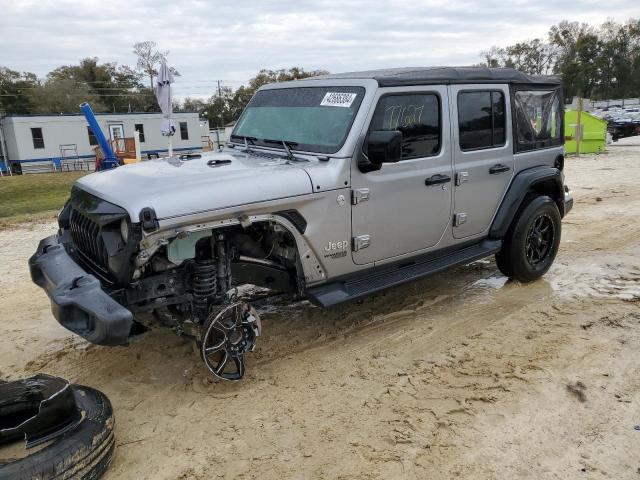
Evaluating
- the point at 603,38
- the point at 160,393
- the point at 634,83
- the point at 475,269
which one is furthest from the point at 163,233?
the point at 603,38

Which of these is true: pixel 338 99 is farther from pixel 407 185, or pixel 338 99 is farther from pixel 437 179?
pixel 437 179

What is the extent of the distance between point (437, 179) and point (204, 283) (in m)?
2.15

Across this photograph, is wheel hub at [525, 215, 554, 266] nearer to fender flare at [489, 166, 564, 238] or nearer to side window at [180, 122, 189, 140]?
fender flare at [489, 166, 564, 238]

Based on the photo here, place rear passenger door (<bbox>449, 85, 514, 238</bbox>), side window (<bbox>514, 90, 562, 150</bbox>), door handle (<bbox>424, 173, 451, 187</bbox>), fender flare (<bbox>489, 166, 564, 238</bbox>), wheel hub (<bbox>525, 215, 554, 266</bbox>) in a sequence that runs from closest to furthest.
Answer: door handle (<bbox>424, 173, 451, 187</bbox>) → rear passenger door (<bbox>449, 85, 514, 238</bbox>) → fender flare (<bbox>489, 166, 564, 238</bbox>) → side window (<bbox>514, 90, 562, 150</bbox>) → wheel hub (<bbox>525, 215, 554, 266</bbox>)

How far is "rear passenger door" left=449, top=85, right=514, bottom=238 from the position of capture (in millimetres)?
4652

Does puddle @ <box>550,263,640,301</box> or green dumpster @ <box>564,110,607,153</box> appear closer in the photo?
puddle @ <box>550,263,640,301</box>

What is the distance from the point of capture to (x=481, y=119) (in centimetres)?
485

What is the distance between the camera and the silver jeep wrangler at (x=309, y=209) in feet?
10.3

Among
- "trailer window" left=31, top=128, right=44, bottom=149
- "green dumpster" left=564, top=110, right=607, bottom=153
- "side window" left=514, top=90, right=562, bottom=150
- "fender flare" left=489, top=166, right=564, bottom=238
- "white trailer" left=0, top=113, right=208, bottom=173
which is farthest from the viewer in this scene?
"trailer window" left=31, top=128, right=44, bottom=149

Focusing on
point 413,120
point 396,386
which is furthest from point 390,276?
point 413,120

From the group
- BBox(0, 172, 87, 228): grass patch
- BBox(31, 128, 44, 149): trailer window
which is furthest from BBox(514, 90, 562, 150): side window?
BBox(31, 128, 44, 149): trailer window

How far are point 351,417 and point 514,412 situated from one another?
3.31 ft

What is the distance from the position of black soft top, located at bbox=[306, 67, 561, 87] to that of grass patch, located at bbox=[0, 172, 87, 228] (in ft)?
25.5

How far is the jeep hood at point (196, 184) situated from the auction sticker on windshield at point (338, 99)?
0.62 m
